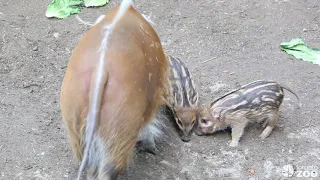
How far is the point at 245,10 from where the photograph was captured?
480 centimetres

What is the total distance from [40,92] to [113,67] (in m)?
1.33

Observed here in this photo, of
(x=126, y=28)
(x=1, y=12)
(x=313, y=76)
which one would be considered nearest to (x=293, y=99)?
(x=313, y=76)

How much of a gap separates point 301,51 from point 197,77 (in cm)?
84

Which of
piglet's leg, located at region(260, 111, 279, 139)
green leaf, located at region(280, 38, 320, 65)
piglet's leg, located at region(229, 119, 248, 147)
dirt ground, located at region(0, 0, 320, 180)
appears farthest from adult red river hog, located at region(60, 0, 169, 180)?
green leaf, located at region(280, 38, 320, 65)

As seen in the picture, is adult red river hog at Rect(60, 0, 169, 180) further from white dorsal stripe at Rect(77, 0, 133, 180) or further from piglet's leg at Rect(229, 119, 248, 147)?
piglet's leg at Rect(229, 119, 248, 147)

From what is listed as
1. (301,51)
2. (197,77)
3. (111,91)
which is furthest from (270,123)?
(111,91)

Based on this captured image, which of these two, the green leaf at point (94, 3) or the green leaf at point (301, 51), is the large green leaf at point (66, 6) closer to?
the green leaf at point (94, 3)

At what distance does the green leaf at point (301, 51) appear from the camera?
431 cm

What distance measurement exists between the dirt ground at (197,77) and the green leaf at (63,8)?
0.06 m

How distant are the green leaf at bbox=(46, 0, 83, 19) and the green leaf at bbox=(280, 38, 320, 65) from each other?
1645 mm

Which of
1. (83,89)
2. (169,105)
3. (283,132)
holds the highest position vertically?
(83,89)

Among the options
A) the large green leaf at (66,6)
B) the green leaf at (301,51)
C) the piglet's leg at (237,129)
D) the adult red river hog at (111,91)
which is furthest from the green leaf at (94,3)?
the adult red river hog at (111,91)

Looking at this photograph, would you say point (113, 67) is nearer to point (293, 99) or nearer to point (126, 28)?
point (126, 28)

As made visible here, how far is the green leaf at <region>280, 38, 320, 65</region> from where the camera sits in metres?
4.31
